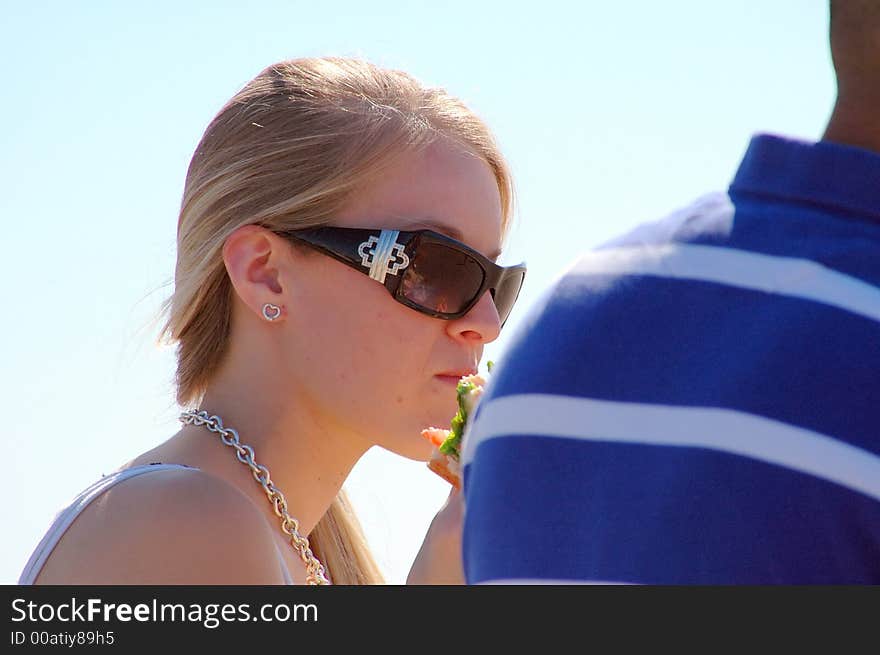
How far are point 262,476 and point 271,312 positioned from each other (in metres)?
0.50

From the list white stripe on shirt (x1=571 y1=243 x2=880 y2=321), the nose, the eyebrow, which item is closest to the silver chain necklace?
the nose

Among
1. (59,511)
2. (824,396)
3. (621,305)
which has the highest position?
(59,511)

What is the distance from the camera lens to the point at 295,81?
3.78 metres

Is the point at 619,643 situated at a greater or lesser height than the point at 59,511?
lesser

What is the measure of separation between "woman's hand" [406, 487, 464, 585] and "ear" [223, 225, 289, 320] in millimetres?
838

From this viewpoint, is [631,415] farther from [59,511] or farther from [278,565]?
[59,511]

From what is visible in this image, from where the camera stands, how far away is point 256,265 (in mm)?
3537

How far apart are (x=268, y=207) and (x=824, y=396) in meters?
2.51

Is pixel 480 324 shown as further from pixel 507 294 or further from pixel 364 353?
pixel 364 353

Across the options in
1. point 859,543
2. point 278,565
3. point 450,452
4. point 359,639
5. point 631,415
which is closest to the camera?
point 859,543

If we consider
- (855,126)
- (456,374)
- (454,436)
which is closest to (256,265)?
(456,374)

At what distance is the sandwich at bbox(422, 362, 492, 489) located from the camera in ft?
11.4

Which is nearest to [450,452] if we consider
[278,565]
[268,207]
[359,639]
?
[278,565]

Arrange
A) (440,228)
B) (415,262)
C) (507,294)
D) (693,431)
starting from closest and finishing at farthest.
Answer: (693,431)
(415,262)
(440,228)
(507,294)
